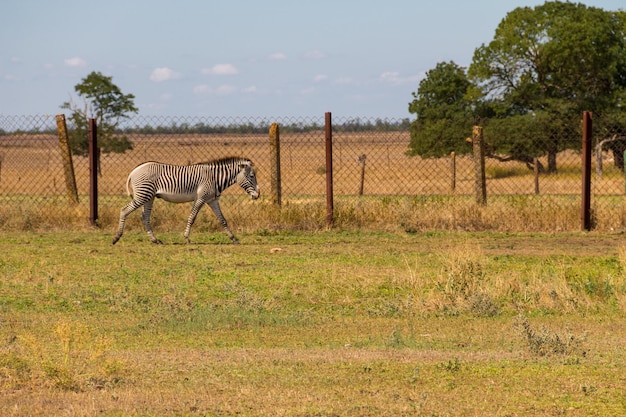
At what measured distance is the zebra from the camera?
18031mm

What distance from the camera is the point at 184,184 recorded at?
18.2m

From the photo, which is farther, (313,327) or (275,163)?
(275,163)

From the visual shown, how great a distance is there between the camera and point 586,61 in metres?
44.4

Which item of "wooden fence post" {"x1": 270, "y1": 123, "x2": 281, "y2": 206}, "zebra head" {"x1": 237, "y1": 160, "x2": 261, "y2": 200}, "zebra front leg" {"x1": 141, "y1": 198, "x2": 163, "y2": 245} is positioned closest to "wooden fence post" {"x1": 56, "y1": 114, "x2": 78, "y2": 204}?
"zebra front leg" {"x1": 141, "y1": 198, "x2": 163, "y2": 245}

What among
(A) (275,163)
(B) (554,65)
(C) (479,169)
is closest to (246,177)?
(A) (275,163)

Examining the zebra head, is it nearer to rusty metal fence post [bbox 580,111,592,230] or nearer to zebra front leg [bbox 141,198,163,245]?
zebra front leg [bbox 141,198,163,245]

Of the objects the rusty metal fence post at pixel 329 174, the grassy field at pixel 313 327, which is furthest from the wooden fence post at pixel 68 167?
the rusty metal fence post at pixel 329 174

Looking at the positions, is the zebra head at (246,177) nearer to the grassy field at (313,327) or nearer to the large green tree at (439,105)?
the grassy field at (313,327)

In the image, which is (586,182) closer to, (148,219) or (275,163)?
(275,163)

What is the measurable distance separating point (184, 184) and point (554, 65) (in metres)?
29.3

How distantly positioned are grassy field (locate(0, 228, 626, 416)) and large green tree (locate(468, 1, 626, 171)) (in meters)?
26.7

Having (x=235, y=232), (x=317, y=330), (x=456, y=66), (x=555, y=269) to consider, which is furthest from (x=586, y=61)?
(x=317, y=330)

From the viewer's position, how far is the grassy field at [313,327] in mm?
7609

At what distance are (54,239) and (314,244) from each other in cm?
443
